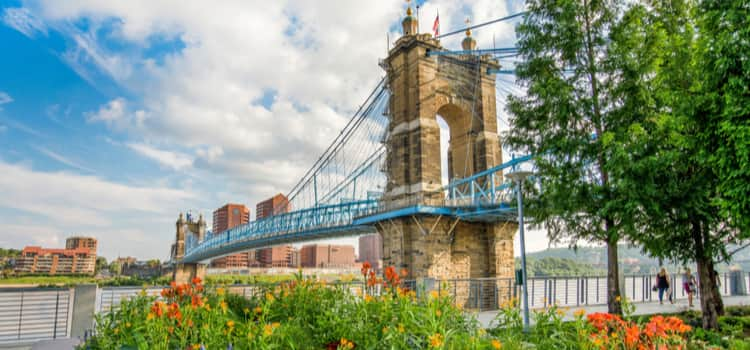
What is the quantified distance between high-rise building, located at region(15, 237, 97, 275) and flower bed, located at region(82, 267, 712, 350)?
3932 inches

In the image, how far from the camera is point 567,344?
13.5 feet

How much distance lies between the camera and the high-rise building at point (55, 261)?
89375 millimetres

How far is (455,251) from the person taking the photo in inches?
820

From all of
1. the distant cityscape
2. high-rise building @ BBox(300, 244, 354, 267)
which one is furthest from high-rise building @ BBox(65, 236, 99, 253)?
high-rise building @ BBox(300, 244, 354, 267)

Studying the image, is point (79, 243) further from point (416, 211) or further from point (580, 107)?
point (580, 107)

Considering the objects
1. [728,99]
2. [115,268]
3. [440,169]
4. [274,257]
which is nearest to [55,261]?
[115,268]

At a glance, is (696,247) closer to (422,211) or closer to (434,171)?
(422,211)

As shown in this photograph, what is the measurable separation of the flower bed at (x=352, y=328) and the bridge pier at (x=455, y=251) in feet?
46.0

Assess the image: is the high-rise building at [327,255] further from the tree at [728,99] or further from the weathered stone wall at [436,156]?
the tree at [728,99]

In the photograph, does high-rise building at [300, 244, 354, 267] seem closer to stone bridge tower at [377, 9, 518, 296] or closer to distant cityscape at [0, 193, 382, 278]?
distant cityscape at [0, 193, 382, 278]

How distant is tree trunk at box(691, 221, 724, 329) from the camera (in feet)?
29.5

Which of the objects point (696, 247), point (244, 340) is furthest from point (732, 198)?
point (244, 340)

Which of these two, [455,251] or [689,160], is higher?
[689,160]

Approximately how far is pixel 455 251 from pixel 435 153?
16.0ft
